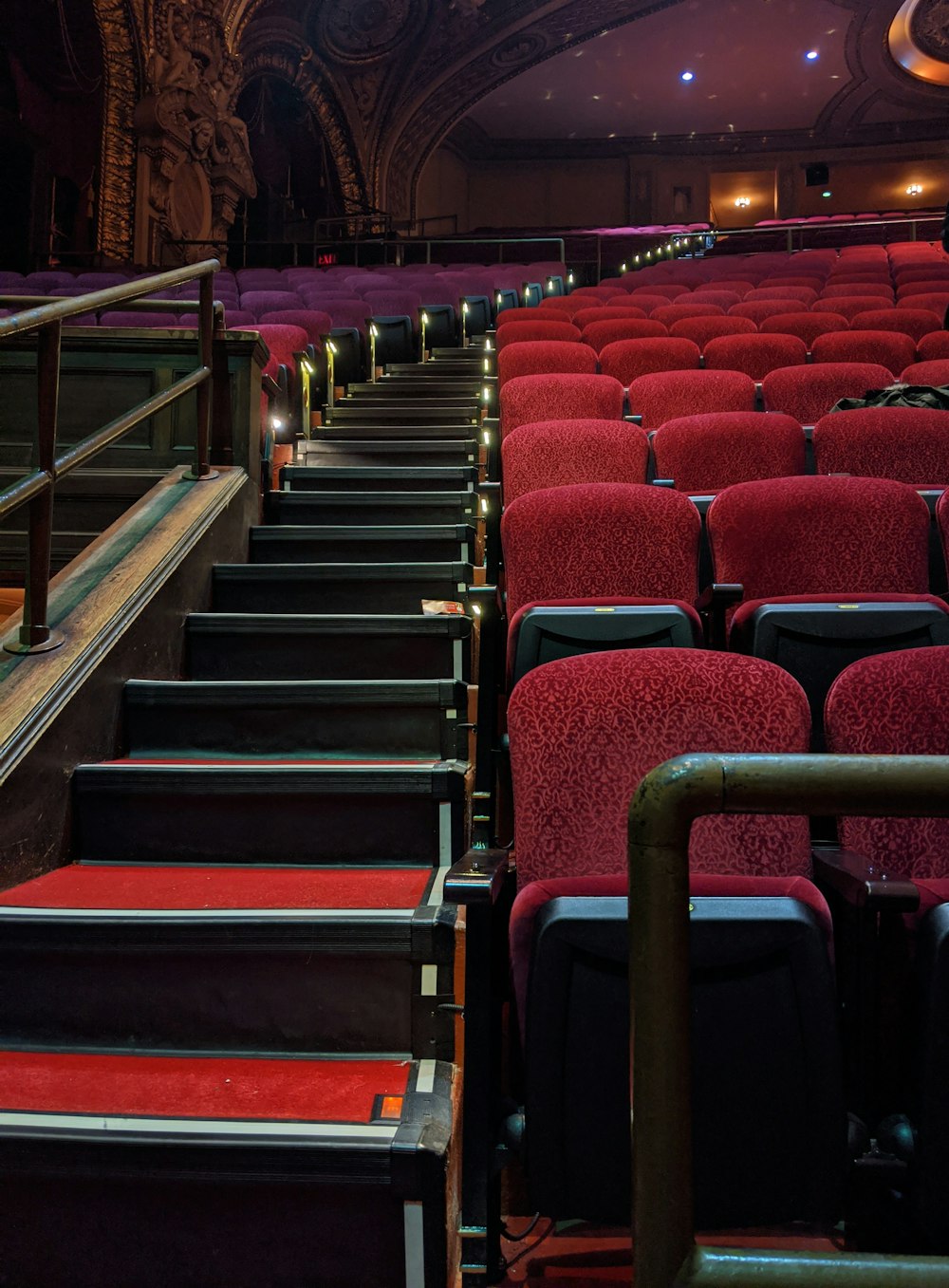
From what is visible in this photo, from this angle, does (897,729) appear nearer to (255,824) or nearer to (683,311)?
(255,824)

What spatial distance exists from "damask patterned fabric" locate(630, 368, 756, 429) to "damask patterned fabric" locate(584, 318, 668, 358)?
1.01 m

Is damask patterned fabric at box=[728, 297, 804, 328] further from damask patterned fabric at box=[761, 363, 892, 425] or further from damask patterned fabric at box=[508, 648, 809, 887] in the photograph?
damask patterned fabric at box=[508, 648, 809, 887]

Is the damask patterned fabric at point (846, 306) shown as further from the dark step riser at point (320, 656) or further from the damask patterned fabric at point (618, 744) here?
the damask patterned fabric at point (618, 744)

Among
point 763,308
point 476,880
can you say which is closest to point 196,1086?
point 476,880

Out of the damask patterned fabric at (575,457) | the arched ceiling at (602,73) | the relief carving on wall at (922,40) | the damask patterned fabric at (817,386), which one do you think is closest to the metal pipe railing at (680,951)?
the damask patterned fabric at (575,457)

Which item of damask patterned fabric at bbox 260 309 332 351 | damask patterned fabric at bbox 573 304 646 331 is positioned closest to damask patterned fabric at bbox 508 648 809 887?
damask patterned fabric at bbox 260 309 332 351

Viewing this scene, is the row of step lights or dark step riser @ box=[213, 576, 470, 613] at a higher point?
dark step riser @ box=[213, 576, 470, 613]

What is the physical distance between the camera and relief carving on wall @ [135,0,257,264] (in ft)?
22.1

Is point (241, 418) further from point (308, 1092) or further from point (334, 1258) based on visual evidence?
point (334, 1258)

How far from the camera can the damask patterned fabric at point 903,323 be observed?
3693 mm

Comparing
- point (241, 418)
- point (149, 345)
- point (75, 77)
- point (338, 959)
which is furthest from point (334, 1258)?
point (75, 77)

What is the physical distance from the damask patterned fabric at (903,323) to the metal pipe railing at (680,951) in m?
3.68

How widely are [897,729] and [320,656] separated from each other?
92 centimetres

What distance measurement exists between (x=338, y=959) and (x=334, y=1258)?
257mm
